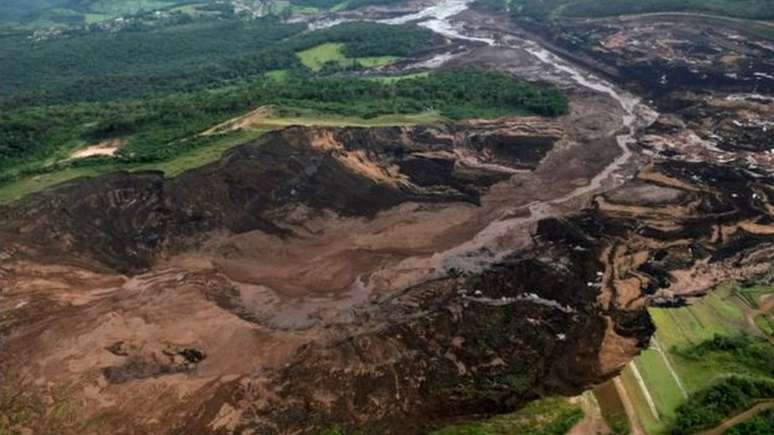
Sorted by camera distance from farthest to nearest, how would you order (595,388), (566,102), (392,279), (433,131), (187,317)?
(566,102) < (433,131) < (392,279) < (187,317) < (595,388)

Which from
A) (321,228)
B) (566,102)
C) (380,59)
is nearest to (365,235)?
(321,228)

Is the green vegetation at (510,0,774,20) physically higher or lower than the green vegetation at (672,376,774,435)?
higher

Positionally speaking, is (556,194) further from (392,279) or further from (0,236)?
(0,236)

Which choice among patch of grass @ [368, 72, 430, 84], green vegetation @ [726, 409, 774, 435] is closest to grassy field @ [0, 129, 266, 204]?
patch of grass @ [368, 72, 430, 84]

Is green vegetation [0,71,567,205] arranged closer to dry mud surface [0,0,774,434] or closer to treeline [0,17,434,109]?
dry mud surface [0,0,774,434]

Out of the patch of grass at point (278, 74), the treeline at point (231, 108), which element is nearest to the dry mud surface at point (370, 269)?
the treeline at point (231, 108)
